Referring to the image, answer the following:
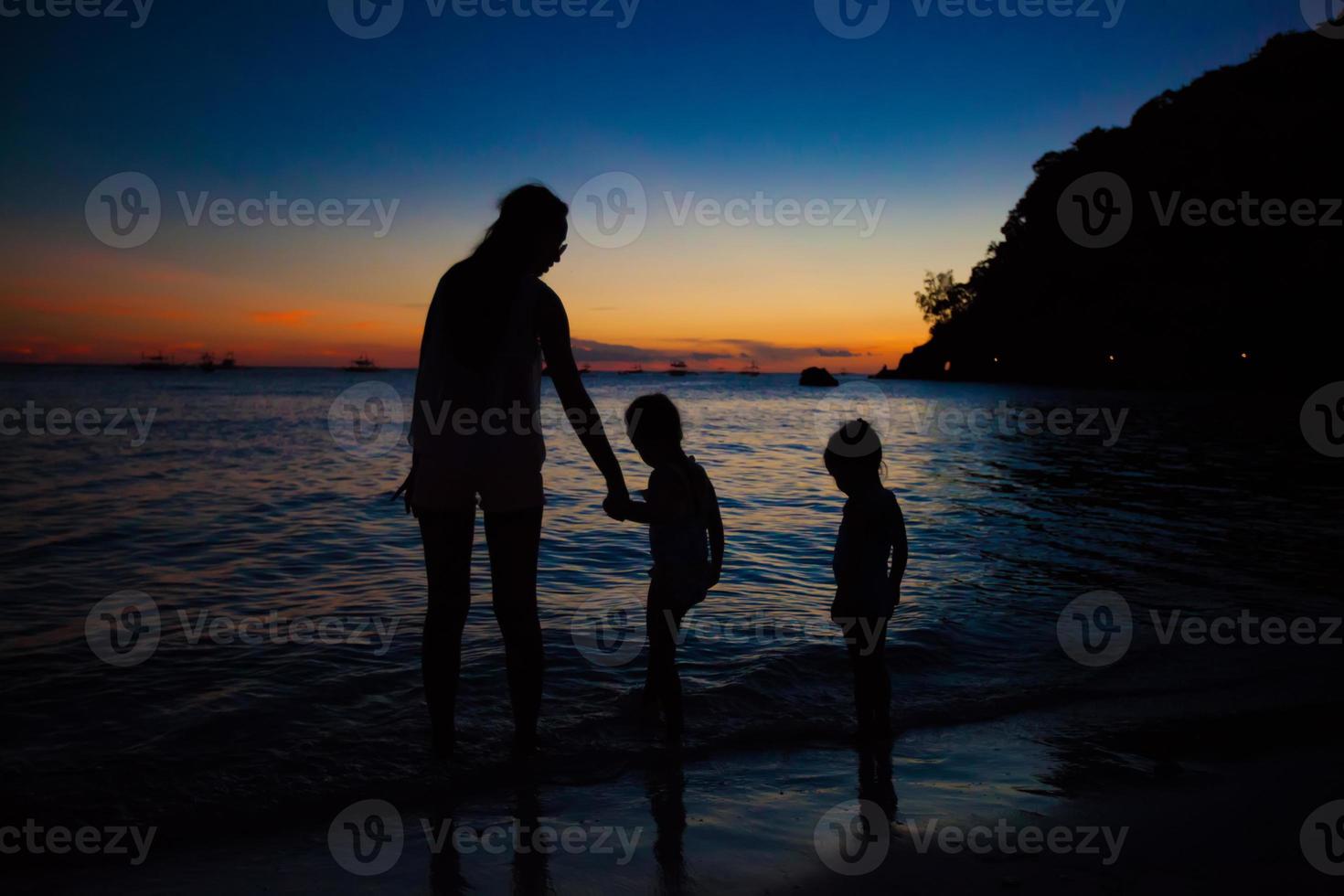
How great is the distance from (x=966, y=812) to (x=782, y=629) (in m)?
2.66

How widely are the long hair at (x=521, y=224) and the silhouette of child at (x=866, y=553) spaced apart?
65.0 inches

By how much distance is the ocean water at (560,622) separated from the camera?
11.7 feet

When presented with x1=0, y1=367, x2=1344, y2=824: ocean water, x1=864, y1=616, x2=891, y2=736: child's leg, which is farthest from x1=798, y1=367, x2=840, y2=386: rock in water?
x1=864, y1=616, x2=891, y2=736: child's leg

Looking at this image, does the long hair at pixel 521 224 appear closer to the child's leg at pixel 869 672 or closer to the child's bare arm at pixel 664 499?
the child's bare arm at pixel 664 499

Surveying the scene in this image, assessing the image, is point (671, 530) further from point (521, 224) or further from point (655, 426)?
point (521, 224)

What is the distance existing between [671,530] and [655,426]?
516 mm

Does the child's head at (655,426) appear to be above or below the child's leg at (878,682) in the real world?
above

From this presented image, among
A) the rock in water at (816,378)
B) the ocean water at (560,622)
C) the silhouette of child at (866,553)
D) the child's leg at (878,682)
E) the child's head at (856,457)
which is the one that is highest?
the rock in water at (816,378)

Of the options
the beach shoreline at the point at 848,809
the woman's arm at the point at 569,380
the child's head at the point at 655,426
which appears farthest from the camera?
the child's head at the point at 655,426

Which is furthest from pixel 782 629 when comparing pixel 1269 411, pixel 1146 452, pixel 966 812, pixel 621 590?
pixel 1269 411

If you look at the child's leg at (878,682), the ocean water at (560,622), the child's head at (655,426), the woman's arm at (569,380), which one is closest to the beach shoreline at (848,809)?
the child's leg at (878,682)

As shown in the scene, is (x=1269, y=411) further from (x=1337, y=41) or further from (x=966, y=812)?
(x=1337, y=41)

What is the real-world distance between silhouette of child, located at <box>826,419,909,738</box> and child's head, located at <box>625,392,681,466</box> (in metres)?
0.75

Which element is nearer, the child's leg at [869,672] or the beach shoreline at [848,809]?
the beach shoreline at [848,809]
